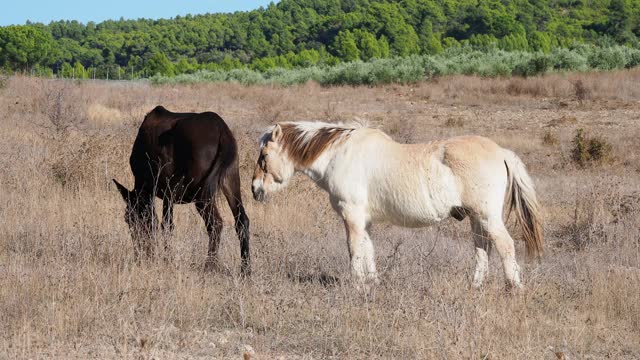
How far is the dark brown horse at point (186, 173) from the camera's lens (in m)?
7.29

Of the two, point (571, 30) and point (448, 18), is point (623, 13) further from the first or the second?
point (448, 18)

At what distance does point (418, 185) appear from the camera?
649 centimetres

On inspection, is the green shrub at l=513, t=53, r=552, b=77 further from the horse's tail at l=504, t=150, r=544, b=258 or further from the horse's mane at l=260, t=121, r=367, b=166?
the horse's mane at l=260, t=121, r=367, b=166

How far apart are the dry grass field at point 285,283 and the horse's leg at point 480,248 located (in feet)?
0.39

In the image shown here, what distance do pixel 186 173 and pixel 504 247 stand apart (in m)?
2.96

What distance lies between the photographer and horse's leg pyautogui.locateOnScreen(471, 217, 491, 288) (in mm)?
6555

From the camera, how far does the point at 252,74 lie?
46.8m

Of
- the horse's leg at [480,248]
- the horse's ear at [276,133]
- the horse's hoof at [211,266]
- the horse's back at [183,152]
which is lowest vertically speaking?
the horse's hoof at [211,266]

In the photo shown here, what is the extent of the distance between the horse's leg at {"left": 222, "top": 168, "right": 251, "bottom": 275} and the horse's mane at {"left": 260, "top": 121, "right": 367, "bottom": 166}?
66cm

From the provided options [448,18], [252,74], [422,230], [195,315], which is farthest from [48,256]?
[448,18]

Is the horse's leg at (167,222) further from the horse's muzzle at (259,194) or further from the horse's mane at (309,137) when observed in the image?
the horse's mane at (309,137)

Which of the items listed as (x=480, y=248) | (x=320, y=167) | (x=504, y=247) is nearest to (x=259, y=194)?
(x=320, y=167)

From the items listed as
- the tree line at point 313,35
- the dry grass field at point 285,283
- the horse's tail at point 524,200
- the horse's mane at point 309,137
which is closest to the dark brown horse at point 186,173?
the dry grass field at point 285,283

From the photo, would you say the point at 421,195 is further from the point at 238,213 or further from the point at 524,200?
the point at 238,213
